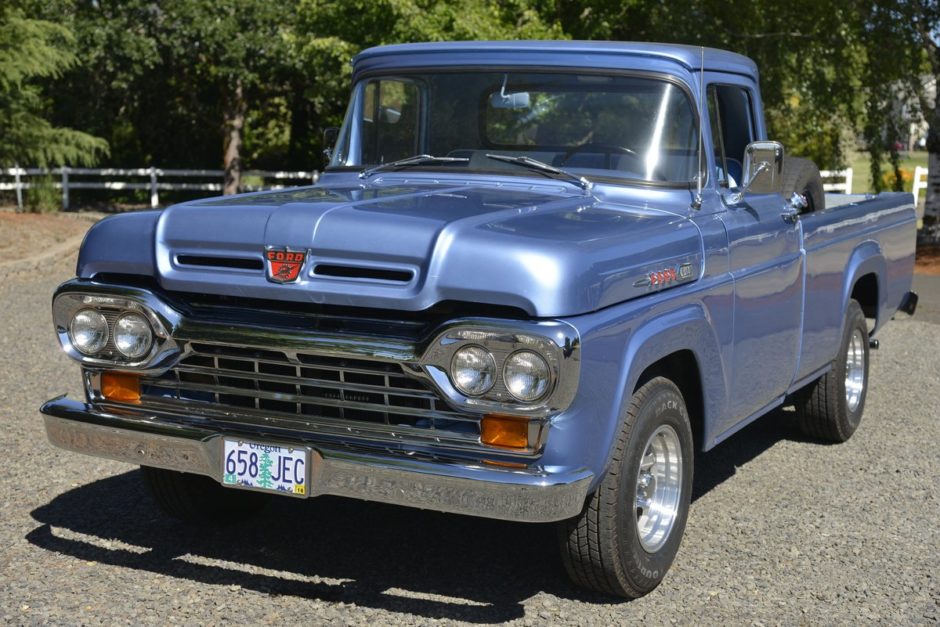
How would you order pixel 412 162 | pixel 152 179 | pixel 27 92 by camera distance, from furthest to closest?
pixel 152 179, pixel 27 92, pixel 412 162

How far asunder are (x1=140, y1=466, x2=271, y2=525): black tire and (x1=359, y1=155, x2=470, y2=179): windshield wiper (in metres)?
1.53

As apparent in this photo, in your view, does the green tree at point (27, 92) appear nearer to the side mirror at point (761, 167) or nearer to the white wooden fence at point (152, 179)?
the white wooden fence at point (152, 179)

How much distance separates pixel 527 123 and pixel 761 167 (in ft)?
3.40

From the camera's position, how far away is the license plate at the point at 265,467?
164 inches

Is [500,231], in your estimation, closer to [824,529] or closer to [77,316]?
[77,316]

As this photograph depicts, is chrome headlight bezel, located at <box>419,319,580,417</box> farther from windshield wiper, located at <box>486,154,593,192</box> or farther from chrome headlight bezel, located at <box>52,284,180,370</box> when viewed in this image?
windshield wiper, located at <box>486,154,593,192</box>

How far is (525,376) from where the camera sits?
12.7 feet

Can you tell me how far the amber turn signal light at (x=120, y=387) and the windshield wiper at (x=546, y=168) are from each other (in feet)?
5.99

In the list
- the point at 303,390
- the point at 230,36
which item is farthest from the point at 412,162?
the point at 230,36

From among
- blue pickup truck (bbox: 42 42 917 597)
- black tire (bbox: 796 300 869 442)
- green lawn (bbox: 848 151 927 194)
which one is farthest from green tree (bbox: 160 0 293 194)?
blue pickup truck (bbox: 42 42 917 597)

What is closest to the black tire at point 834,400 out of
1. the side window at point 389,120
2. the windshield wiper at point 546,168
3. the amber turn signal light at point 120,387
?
the windshield wiper at point 546,168

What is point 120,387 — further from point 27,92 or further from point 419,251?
point 27,92

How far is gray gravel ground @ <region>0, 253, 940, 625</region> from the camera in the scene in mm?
4492

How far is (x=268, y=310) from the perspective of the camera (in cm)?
430
